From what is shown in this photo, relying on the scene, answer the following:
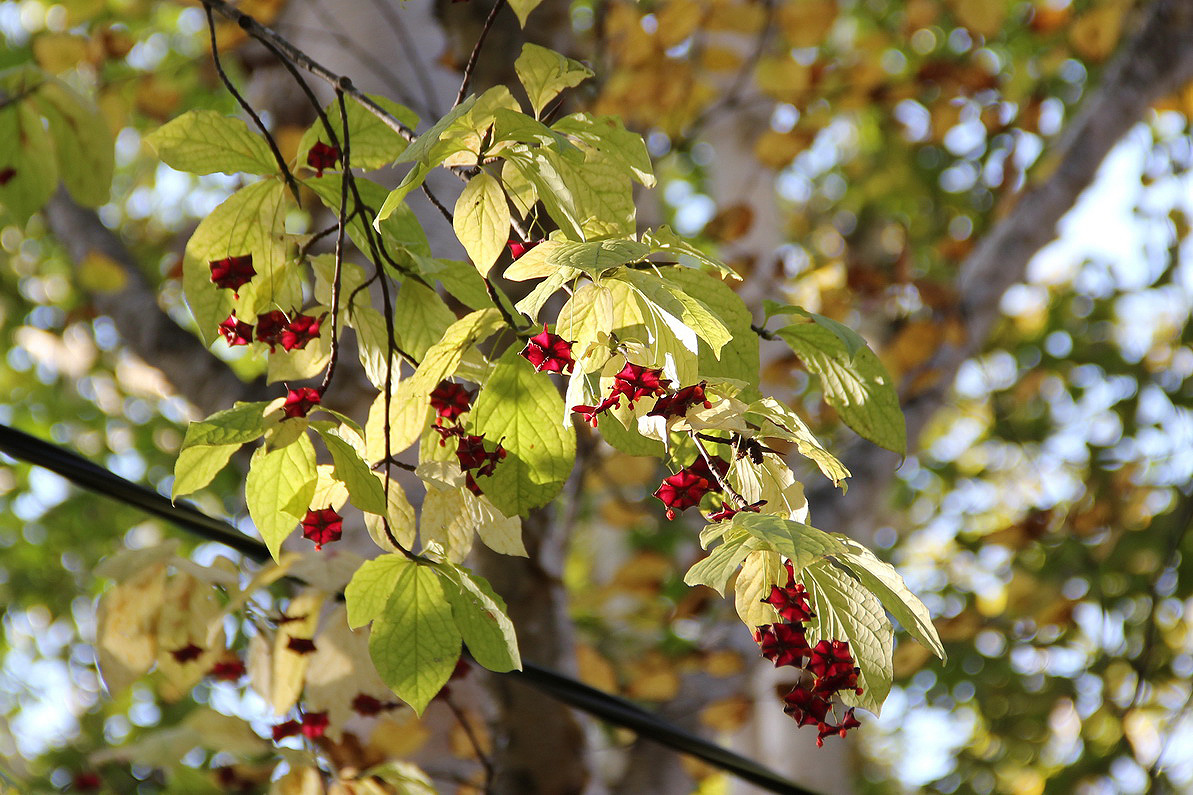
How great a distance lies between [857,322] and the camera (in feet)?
13.1

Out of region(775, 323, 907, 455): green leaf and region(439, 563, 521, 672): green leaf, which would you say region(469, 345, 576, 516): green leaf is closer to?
region(439, 563, 521, 672): green leaf

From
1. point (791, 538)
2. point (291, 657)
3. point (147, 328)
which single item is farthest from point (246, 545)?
point (147, 328)

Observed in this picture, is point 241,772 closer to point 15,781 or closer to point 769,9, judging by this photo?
point 15,781

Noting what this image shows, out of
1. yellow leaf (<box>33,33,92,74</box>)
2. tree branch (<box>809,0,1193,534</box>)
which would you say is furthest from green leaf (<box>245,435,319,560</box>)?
yellow leaf (<box>33,33,92,74</box>)

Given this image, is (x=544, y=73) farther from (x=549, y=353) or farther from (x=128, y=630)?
(x=128, y=630)

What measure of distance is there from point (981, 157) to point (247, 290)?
4278mm

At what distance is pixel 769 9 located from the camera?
280cm

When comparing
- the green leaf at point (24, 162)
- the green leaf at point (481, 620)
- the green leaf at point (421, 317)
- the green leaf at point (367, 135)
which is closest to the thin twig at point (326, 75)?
the green leaf at point (367, 135)

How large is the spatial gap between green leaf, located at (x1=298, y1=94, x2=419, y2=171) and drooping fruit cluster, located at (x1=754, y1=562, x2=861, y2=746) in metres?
0.55

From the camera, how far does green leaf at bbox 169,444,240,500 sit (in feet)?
2.46

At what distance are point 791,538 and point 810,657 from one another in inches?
6.1

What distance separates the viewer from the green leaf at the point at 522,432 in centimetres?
77

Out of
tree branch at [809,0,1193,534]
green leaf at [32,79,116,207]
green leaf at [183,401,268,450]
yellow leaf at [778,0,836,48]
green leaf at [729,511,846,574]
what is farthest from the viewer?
yellow leaf at [778,0,836,48]

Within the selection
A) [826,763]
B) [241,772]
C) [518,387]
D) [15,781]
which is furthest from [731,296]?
[826,763]
